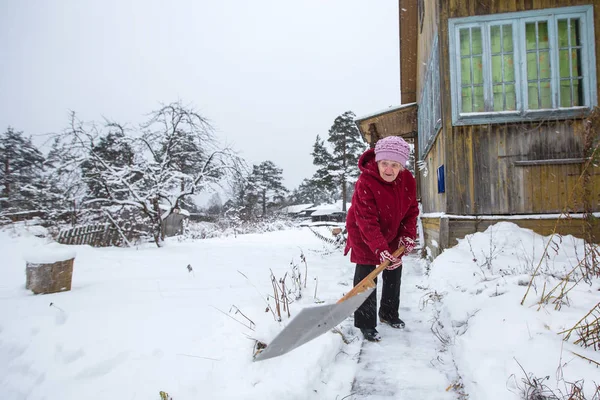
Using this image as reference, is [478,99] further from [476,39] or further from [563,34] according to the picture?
[563,34]

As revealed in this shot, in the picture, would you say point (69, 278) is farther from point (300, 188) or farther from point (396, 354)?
point (300, 188)

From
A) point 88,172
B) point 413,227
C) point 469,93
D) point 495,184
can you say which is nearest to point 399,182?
point 413,227

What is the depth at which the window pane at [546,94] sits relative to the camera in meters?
4.06

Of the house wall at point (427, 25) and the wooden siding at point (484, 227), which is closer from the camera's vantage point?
the wooden siding at point (484, 227)

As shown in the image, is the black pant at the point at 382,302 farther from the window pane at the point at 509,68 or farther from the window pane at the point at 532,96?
the window pane at the point at 509,68

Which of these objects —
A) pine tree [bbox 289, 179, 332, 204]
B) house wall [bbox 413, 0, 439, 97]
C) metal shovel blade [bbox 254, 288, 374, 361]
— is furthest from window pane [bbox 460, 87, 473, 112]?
pine tree [bbox 289, 179, 332, 204]

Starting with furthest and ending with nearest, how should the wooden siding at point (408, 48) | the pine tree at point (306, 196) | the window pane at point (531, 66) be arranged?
the pine tree at point (306, 196) → the wooden siding at point (408, 48) → the window pane at point (531, 66)

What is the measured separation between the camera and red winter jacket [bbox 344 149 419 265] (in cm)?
244

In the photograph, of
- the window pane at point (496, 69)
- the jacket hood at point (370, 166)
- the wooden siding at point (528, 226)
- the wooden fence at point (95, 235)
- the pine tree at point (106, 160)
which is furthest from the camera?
the wooden fence at point (95, 235)

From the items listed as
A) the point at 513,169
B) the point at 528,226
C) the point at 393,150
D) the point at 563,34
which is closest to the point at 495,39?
the point at 563,34

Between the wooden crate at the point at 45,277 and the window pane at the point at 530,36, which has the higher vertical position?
the window pane at the point at 530,36

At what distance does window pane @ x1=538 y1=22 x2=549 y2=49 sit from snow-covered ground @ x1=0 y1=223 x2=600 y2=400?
2545 millimetres

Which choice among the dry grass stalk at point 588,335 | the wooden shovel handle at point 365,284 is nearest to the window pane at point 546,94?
the dry grass stalk at point 588,335

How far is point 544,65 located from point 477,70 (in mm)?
818
